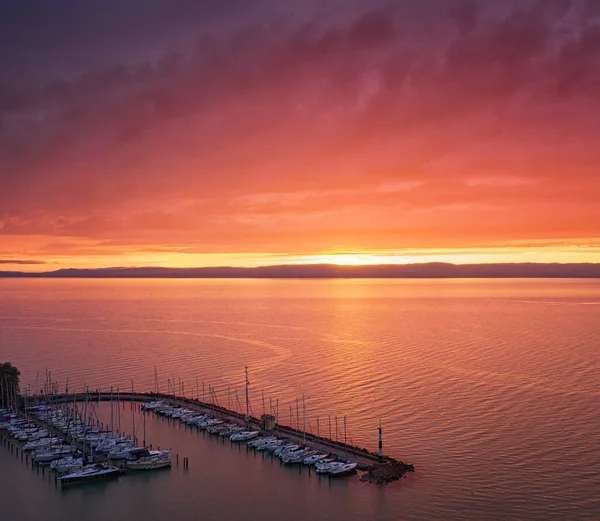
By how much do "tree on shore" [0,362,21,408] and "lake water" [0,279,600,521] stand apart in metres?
13.4

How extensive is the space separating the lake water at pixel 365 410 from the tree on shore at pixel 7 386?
1337 centimetres

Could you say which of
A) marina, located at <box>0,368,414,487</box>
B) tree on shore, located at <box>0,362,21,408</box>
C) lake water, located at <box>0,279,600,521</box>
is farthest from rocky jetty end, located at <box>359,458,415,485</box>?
tree on shore, located at <box>0,362,21,408</box>

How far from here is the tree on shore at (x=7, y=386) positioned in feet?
214

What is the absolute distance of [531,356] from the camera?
96.9 meters

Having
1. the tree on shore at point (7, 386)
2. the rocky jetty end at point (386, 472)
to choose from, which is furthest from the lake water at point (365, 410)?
the tree on shore at point (7, 386)

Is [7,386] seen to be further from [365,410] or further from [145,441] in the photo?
[365,410]

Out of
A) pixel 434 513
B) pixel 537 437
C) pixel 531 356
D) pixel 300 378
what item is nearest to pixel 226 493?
pixel 434 513

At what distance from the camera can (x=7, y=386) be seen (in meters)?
65.2

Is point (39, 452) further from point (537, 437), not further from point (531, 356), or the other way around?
point (531, 356)

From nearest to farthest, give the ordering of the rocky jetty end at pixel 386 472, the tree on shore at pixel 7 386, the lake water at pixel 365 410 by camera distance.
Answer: the lake water at pixel 365 410
the rocky jetty end at pixel 386 472
the tree on shore at pixel 7 386

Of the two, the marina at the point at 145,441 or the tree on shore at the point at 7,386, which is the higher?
the tree on shore at the point at 7,386

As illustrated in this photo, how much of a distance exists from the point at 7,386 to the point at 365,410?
42.1m

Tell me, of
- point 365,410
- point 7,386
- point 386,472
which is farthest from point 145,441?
point 365,410

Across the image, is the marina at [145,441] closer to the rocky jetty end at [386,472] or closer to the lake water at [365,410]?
the rocky jetty end at [386,472]
